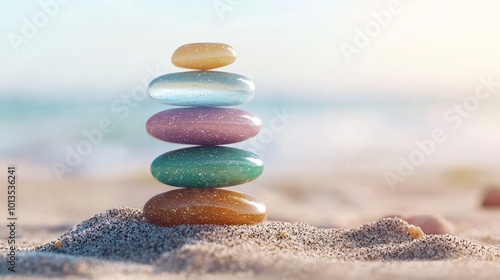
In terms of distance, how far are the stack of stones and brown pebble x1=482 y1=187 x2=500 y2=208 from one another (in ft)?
18.3

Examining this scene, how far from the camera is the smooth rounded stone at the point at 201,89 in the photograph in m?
4.56

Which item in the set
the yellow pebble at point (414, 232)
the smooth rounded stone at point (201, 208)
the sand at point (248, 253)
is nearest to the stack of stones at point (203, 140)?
the smooth rounded stone at point (201, 208)

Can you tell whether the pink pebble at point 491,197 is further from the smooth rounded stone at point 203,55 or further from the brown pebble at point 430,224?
the smooth rounded stone at point 203,55

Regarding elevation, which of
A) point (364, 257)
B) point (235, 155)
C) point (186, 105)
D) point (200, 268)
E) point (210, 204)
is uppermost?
point (186, 105)

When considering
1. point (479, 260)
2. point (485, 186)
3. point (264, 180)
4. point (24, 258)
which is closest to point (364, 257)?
point (479, 260)

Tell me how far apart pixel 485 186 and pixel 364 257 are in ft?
21.0

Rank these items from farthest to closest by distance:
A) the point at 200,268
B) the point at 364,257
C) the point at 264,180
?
the point at 264,180
the point at 364,257
the point at 200,268

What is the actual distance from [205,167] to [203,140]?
21 cm

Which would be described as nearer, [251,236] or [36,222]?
[251,236]

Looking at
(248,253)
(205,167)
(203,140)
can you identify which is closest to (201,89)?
(203,140)

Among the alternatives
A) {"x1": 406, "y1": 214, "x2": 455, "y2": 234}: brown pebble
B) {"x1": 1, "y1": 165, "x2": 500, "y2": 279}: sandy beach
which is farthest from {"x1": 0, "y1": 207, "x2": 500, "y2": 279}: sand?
{"x1": 406, "y1": 214, "x2": 455, "y2": 234}: brown pebble

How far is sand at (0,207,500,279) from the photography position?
3.38m

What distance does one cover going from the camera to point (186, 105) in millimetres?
4645

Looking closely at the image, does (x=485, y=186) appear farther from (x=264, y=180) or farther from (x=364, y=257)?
(x=364, y=257)
